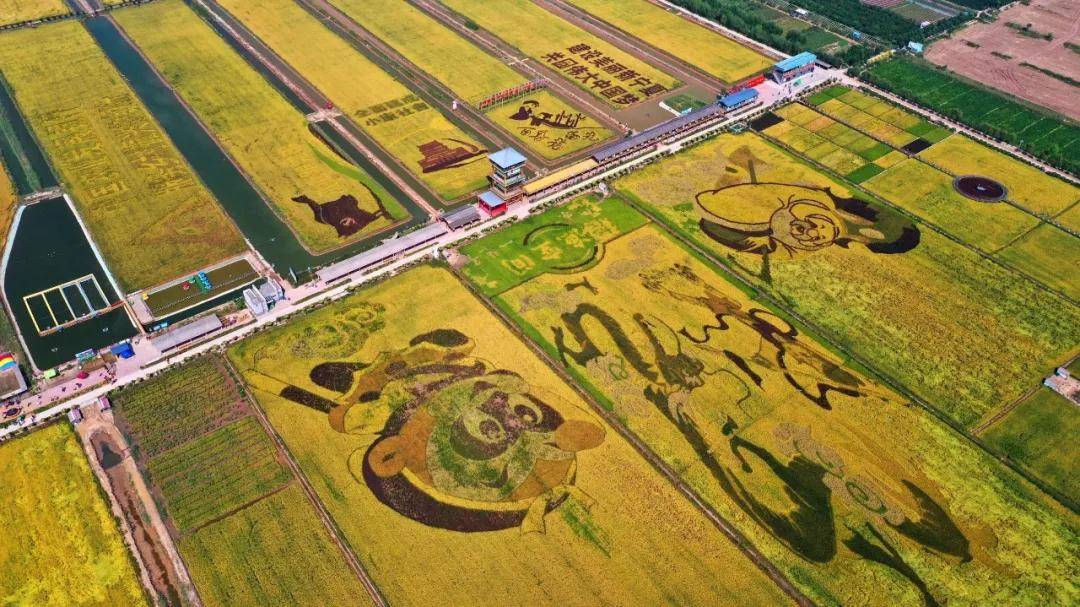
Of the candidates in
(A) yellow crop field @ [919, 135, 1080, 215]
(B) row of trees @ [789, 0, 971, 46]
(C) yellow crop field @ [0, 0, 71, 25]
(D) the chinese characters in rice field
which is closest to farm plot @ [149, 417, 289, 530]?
(D) the chinese characters in rice field

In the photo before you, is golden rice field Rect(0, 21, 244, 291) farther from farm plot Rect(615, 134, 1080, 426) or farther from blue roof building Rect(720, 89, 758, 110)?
blue roof building Rect(720, 89, 758, 110)

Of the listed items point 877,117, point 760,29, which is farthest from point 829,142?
point 760,29

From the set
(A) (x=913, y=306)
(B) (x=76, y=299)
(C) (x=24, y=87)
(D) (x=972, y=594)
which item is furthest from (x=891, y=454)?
(C) (x=24, y=87)

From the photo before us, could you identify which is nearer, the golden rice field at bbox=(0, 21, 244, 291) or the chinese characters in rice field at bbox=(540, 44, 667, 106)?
the golden rice field at bbox=(0, 21, 244, 291)

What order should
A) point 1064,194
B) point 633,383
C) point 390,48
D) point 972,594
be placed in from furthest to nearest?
point 390,48, point 1064,194, point 633,383, point 972,594

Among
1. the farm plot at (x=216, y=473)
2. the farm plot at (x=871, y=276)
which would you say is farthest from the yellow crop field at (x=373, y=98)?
the farm plot at (x=216, y=473)

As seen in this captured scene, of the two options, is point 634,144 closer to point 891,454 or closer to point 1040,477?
point 891,454

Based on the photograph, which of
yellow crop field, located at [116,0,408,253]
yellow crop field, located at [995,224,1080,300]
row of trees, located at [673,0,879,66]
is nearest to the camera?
yellow crop field, located at [995,224,1080,300]
